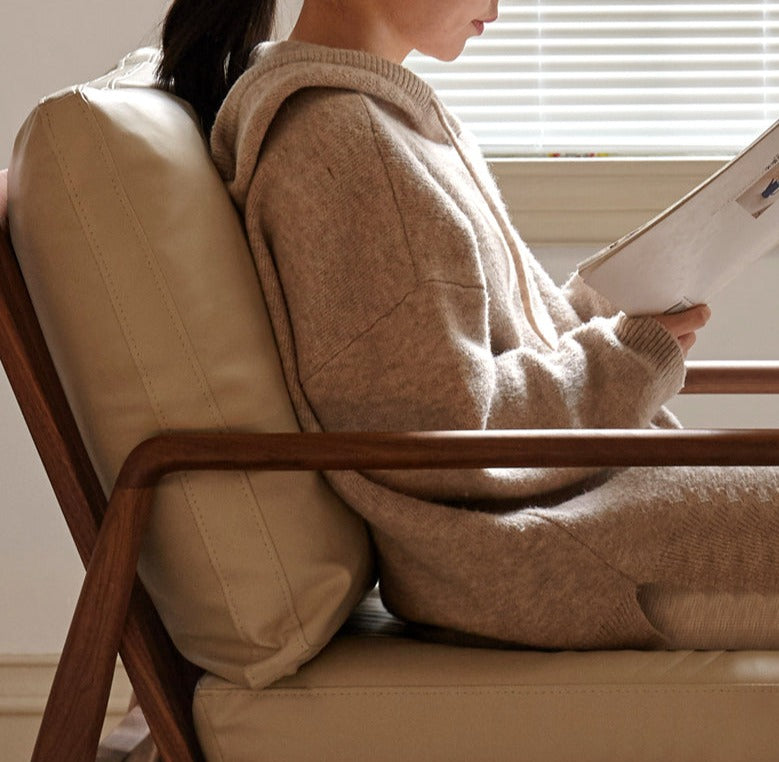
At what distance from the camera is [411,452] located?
1.14 m

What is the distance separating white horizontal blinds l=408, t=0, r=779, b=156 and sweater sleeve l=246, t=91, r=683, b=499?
1.08 metres

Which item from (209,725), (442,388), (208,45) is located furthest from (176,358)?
(208,45)

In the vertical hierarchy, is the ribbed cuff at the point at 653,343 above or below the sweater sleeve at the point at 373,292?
below

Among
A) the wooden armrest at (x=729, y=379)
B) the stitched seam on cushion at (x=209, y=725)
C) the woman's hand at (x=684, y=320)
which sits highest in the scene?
the woman's hand at (x=684, y=320)

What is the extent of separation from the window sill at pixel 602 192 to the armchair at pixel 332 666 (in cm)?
113

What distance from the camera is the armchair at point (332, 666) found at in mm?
1137

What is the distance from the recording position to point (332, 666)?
1245 millimetres

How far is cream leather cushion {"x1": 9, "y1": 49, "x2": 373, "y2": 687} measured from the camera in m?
1.16

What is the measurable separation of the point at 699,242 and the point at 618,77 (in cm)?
111

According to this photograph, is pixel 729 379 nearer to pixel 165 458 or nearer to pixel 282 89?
pixel 282 89

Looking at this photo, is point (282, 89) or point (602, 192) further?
point (602, 192)

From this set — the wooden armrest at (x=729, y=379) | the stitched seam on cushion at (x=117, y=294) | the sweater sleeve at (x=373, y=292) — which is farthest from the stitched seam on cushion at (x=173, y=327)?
the wooden armrest at (x=729, y=379)

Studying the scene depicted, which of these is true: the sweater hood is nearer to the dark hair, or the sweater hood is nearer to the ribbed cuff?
the dark hair

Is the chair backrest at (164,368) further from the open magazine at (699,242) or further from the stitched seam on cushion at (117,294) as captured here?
the open magazine at (699,242)
